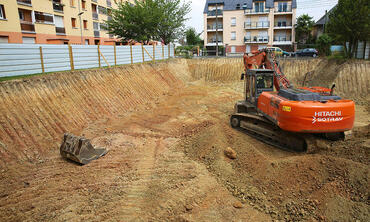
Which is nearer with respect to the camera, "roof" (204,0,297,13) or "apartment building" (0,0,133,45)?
"apartment building" (0,0,133,45)

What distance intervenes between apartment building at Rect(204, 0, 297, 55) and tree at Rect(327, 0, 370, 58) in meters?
20.8

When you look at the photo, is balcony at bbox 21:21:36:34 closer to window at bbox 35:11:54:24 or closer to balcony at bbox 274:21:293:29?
window at bbox 35:11:54:24

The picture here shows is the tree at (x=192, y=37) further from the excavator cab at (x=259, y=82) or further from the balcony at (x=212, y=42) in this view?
the excavator cab at (x=259, y=82)

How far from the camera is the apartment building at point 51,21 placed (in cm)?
2511

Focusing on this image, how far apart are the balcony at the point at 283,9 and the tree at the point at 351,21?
74.8ft

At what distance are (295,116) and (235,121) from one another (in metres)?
3.98

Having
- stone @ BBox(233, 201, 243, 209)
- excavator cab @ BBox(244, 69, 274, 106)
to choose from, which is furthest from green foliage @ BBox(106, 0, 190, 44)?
stone @ BBox(233, 201, 243, 209)

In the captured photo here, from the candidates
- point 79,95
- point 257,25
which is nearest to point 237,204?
point 79,95

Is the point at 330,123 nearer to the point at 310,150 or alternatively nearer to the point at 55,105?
the point at 310,150

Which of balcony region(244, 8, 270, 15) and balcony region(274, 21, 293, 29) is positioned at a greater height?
balcony region(244, 8, 270, 15)

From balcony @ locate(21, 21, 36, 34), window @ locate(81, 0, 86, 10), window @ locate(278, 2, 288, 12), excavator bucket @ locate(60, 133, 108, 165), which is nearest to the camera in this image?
excavator bucket @ locate(60, 133, 108, 165)

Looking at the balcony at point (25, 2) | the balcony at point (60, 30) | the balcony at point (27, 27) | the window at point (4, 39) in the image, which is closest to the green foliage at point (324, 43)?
the balcony at point (60, 30)

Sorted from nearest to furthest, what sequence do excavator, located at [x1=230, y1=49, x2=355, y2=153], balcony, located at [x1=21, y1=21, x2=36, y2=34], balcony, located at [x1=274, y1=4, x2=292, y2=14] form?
excavator, located at [x1=230, y1=49, x2=355, y2=153], balcony, located at [x1=21, y1=21, x2=36, y2=34], balcony, located at [x1=274, y1=4, x2=292, y2=14]

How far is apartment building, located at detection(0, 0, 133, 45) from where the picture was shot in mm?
25109
